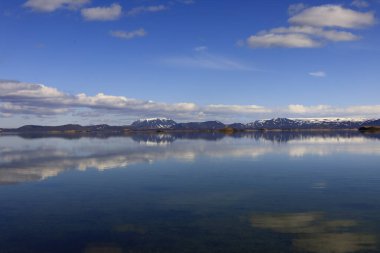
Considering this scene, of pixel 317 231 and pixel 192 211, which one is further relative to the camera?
pixel 192 211

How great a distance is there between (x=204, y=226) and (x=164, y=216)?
2.77 m

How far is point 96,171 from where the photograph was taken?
124 feet

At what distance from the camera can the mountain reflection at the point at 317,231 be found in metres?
14.4

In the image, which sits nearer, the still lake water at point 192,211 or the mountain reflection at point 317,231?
the mountain reflection at point 317,231

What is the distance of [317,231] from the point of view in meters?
16.4

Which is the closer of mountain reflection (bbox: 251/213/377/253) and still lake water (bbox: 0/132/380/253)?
mountain reflection (bbox: 251/213/377/253)

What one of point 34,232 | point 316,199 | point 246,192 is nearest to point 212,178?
point 246,192

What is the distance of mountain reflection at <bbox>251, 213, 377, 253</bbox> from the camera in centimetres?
1438

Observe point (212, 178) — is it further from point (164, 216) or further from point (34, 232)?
point (34, 232)

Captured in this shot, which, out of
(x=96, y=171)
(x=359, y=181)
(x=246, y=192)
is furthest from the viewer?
(x=96, y=171)

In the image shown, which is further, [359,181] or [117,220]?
[359,181]

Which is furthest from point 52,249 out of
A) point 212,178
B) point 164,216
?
point 212,178

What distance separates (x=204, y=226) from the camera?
56.6 feet

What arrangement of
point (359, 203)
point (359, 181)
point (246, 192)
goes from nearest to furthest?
point (359, 203) → point (246, 192) → point (359, 181)
